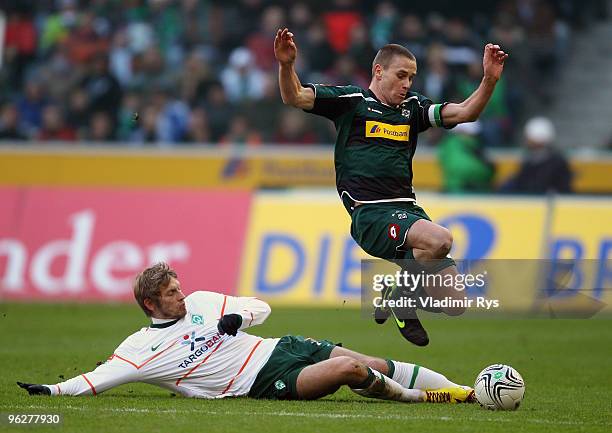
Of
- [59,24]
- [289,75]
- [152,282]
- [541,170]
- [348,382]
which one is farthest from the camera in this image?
[59,24]

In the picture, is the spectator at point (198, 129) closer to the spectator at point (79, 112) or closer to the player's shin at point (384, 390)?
the spectator at point (79, 112)

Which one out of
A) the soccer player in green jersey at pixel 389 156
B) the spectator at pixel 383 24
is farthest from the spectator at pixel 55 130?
the soccer player in green jersey at pixel 389 156

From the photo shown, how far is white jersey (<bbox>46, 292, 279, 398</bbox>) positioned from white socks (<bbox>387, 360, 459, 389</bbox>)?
93 centimetres

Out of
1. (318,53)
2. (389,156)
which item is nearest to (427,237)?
(389,156)

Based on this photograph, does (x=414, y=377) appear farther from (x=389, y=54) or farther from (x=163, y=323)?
(x=389, y=54)

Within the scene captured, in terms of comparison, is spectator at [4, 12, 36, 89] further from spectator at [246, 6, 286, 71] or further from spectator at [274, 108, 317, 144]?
spectator at [274, 108, 317, 144]

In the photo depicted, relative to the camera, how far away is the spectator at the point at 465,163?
19.3 metres

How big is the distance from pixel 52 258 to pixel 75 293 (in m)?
0.60

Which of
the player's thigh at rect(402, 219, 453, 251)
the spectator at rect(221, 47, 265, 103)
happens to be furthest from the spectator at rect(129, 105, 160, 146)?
the player's thigh at rect(402, 219, 453, 251)

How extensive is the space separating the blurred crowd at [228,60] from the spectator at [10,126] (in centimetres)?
3

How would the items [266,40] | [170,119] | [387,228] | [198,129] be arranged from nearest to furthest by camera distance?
[387,228], [198,129], [170,119], [266,40]

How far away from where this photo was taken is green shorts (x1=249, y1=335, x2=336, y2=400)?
9477mm

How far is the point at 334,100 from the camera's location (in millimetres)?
10195

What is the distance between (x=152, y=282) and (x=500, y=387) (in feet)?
8.46
